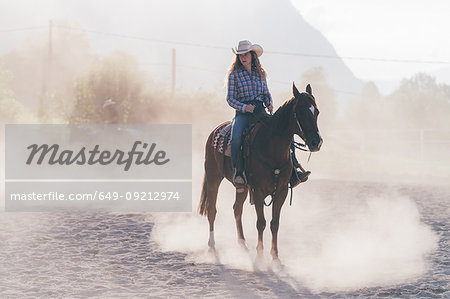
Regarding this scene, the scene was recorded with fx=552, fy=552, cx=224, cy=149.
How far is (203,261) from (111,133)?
24207 millimetres

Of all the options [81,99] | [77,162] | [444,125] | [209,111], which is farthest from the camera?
[444,125]

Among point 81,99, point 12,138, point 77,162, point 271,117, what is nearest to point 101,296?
point 271,117

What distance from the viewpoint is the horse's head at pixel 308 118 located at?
5953 mm

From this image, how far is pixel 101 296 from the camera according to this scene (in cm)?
527

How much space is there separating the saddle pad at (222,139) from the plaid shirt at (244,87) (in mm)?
554

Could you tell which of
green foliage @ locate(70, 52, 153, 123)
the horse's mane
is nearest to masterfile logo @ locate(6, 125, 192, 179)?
green foliage @ locate(70, 52, 153, 123)

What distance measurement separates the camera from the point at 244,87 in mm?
6996

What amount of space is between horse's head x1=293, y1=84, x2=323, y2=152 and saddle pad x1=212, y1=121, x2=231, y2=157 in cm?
137

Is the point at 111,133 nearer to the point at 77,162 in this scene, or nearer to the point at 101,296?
the point at 77,162

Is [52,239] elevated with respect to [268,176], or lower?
lower

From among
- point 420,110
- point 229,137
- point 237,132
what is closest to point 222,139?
point 229,137

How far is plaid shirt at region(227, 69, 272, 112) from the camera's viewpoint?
6.99 metres

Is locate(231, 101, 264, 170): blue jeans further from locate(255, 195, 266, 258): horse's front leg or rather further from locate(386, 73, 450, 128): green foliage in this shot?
locate(386, 73, 450, 128): green foliage

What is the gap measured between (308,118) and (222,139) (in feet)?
5.90
